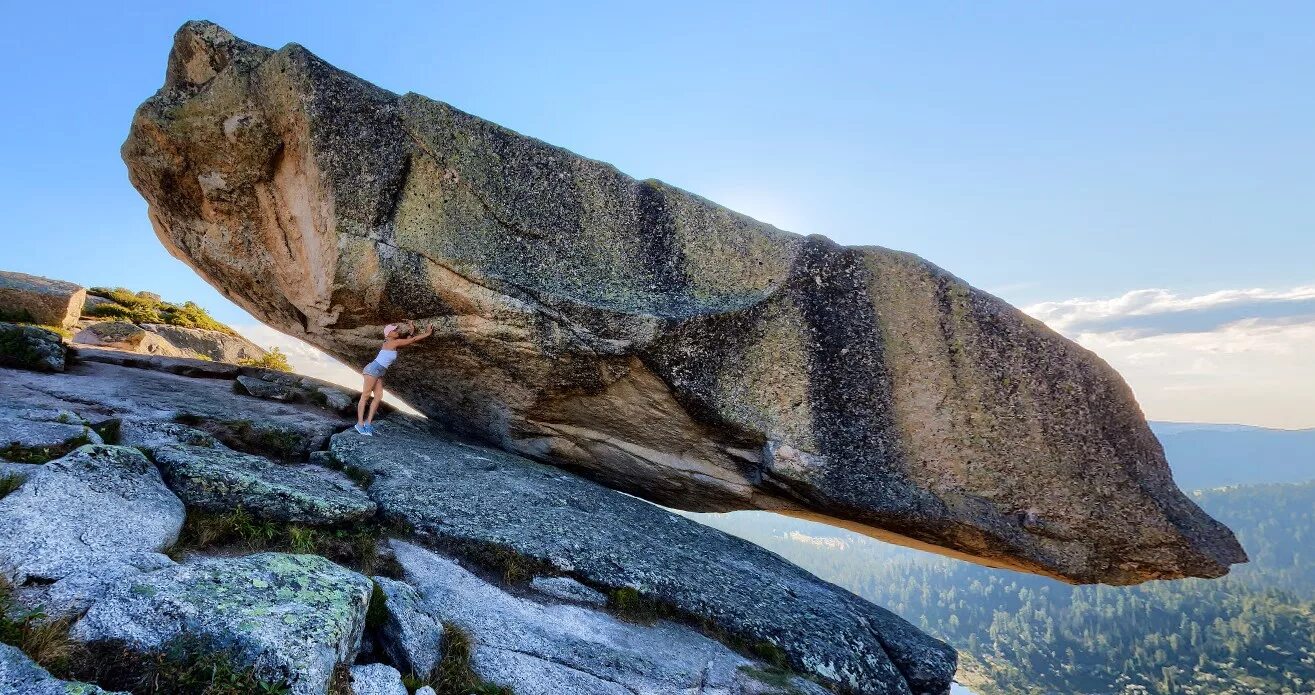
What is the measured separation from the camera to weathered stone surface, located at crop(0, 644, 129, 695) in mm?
4797

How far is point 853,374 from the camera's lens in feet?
48.7

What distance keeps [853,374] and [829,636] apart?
5.78m

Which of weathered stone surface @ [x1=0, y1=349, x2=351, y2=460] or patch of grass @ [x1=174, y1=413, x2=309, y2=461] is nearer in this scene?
weathered stone surface @ [x1=0, y1=349, x2=351, y2=460]

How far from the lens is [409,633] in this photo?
728 centimetres

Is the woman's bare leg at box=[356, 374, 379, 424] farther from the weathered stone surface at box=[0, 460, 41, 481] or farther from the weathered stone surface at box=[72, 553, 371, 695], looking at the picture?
the weathered stone surface at box=[72, 553, 371, 695]

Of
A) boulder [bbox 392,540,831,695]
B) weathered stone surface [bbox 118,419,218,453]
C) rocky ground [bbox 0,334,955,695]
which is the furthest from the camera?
weathered stone surface [bbox 118,419,218,453]

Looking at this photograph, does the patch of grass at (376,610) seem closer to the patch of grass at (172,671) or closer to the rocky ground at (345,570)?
the rocky ground at (345,570)

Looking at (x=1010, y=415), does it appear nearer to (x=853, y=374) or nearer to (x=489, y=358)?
(x=853, y=374)

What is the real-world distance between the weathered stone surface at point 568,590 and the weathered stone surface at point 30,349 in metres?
13.1

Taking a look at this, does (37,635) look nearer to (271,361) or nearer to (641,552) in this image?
(641,552)

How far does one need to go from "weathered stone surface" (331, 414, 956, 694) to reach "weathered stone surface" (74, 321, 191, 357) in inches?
560

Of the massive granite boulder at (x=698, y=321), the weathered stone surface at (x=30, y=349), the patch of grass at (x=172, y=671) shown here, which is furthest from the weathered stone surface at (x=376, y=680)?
the weathered stone surface at (x=30, y=349)

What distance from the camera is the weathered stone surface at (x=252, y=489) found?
30.5ft

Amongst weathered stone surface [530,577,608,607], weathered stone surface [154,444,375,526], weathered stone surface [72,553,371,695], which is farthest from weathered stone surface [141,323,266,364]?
weathered stone surface [72,553,371,695]
